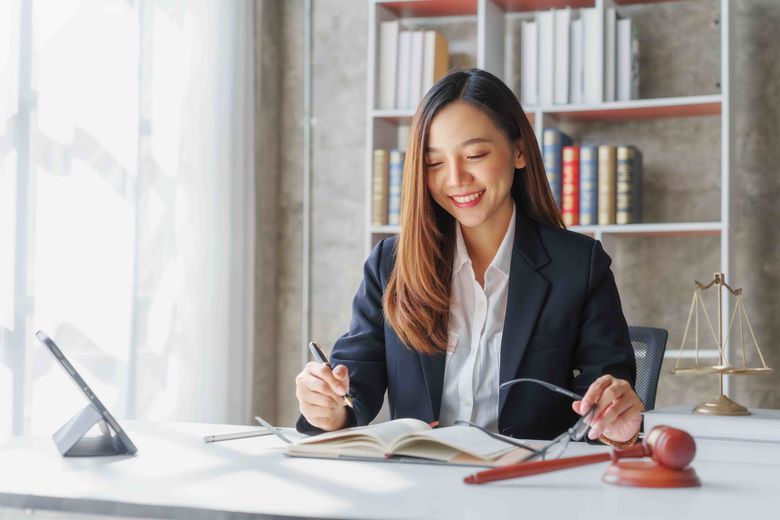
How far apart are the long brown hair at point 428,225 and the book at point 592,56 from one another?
1306 millimetres

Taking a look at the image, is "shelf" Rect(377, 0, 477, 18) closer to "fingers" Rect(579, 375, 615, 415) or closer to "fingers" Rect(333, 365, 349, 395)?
"fingers" Rect(333, 365, 349, 395)

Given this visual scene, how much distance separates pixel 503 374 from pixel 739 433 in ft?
1.61

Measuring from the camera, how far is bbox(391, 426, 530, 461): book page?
1.28 m

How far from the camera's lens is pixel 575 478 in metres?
1.17

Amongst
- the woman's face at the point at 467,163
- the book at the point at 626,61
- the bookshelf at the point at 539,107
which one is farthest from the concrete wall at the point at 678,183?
the woman's face at the point at 467,163

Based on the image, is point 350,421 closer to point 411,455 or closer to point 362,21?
point 411,455

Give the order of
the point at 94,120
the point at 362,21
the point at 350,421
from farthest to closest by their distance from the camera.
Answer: the point at 362,21, the point at 94,120, the point at 350,421

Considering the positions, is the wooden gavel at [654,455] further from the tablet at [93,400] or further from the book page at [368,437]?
Answer: the tablet at [93,400]

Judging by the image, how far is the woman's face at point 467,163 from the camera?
184cm

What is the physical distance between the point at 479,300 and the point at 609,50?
159 centimetres

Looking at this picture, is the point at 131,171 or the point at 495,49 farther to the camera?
the point at 495,49

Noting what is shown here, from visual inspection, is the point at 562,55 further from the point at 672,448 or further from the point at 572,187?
the point at 672,448

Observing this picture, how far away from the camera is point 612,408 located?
1.42m

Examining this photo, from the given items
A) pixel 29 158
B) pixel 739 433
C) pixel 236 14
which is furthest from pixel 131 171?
pixel 739 433
